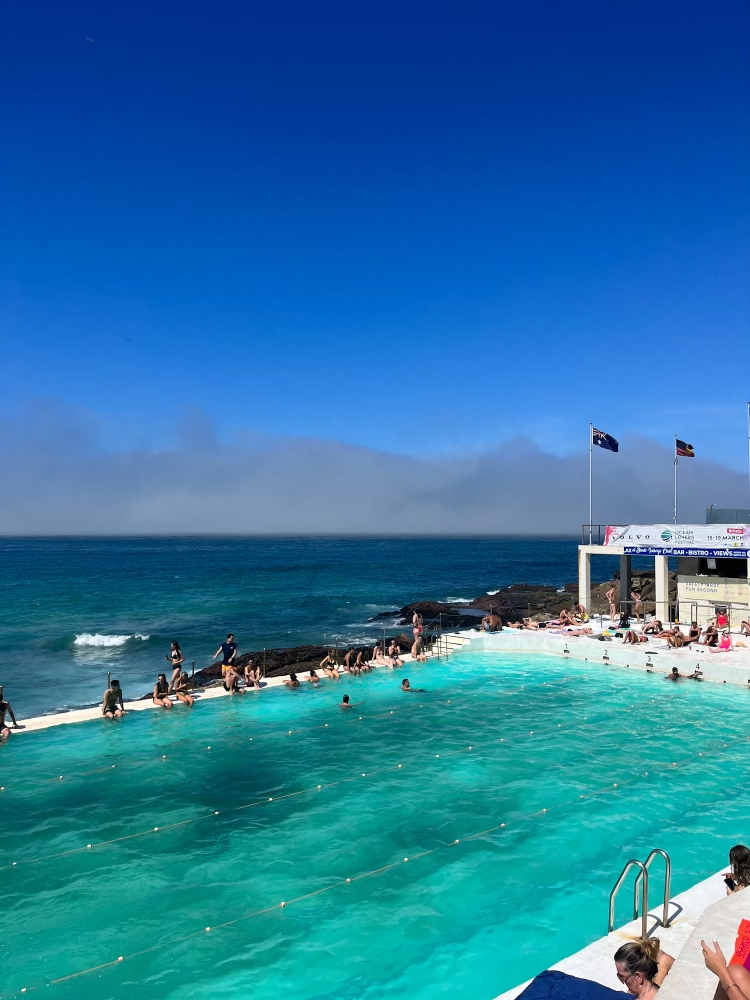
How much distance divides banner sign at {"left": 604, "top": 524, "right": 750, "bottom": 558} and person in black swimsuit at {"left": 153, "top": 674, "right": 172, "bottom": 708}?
66.5 ft

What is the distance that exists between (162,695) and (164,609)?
145ft

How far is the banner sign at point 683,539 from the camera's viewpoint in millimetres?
25844

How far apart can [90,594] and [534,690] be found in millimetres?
63780

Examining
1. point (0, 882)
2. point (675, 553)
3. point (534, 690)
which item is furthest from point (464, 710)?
point (675, 553)

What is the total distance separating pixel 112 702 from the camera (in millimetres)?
17328

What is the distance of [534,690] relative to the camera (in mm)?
20516

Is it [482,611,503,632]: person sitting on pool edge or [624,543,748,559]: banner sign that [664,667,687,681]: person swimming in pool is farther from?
[482,611,503,632]: person sitting on pool edge

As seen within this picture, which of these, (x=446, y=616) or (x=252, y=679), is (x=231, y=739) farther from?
(x=446, y=616)

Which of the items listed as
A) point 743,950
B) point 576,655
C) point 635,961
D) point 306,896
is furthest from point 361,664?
point 743,950

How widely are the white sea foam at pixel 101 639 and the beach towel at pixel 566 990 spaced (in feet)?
139

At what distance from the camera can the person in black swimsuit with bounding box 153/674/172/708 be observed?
1848 centimetres

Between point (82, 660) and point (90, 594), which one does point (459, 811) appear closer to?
point (82, 660)

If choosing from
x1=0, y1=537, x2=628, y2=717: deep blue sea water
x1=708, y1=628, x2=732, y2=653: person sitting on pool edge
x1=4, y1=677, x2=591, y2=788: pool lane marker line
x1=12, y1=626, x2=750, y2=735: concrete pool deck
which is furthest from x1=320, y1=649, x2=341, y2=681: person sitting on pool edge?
x1=708, y1=628, x2=732, y2=653: person sitting on pool edge

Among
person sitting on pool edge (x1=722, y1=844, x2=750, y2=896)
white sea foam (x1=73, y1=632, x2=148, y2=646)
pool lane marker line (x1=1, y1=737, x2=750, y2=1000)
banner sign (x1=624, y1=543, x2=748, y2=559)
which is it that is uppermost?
banner sign (x1=624, y1=543, x2=748, y2=559)
